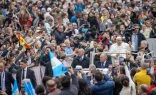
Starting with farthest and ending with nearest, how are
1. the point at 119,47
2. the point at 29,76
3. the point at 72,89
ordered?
1. the point at 119,47
2. the point at 29,76
3. the point at 72,89

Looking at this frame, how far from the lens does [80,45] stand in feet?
82.7

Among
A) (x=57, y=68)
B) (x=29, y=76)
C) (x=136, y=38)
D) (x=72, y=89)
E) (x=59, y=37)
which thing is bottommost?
(x=29, y=76)

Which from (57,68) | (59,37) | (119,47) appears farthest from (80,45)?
(57,68)

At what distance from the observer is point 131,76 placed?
59.7 feet

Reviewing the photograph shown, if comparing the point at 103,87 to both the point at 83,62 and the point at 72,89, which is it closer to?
the point at 72,89

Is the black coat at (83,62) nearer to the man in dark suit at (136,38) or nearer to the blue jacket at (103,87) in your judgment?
the man in dark suit at (136,38)

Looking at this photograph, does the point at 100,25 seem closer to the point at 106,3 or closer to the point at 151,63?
the point at 106,3

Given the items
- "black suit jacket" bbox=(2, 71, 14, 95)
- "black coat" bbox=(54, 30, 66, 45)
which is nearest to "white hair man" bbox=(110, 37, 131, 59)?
"black coat" bbox=(54, 30, 66, 45)

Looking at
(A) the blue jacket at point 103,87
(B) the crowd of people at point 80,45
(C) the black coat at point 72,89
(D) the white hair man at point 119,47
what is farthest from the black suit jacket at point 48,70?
(C) the black coat at point 72,89

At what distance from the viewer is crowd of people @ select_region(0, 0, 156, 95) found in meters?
16.3

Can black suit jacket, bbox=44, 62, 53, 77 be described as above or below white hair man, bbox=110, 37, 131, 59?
below

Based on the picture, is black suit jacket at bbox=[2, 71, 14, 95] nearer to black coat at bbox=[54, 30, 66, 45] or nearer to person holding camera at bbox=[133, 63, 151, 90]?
person holding camera at bbox=[133, 63, 151, 90]

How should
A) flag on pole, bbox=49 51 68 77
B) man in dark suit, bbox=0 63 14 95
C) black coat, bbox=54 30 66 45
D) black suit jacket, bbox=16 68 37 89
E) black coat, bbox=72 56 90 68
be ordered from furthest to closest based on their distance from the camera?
1. black coat, bbox=54 30 66 45
2. black coat, bbox=72 56 90 68
3. black suit jacket, bbox=16 68 37 89
4. man in dark suit, bbox=0 63 14 95
5. flag on pole, bbox=49 51 68 77

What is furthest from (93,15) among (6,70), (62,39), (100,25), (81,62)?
(6,70)
